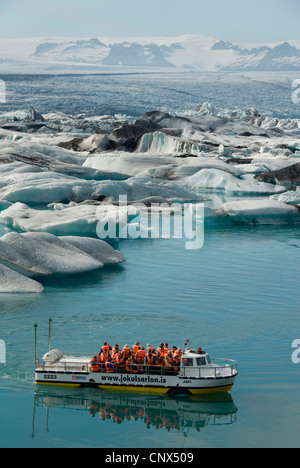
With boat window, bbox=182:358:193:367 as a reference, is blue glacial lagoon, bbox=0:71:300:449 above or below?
below

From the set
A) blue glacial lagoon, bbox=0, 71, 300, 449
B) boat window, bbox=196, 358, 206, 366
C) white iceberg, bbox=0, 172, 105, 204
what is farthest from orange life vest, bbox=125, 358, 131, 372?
white iceberg, bbox=0, 172, 105, 204

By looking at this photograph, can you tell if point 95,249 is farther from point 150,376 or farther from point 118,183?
point 118,183

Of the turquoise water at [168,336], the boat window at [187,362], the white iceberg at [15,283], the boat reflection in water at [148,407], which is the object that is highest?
the boat window at [187,362]

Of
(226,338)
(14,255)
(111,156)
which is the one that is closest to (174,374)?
(226,338)

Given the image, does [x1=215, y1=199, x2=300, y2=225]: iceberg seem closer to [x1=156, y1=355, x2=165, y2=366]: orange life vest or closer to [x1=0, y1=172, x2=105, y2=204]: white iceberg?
[x1=0, y1=172, x2=105, y2=204]: white iceberg

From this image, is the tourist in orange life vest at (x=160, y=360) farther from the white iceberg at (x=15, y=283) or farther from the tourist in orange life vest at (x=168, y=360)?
the white iceberg at (x=15, y=283)

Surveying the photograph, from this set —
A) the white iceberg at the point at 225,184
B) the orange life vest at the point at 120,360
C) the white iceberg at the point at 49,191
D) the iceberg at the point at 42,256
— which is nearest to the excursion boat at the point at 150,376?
the orange life vest at the point at 120,360
